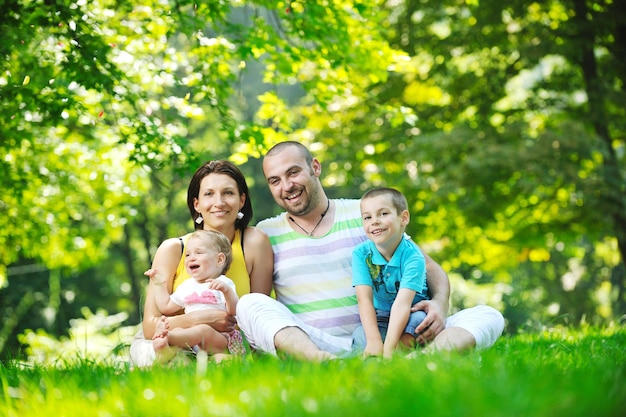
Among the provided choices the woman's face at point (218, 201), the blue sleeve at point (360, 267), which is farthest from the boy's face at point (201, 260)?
the blue sleeve at point (360, 267)

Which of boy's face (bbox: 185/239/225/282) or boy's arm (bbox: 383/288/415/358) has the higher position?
boy's face (bbox: 185/239/225/282)

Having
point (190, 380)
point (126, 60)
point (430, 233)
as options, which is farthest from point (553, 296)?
point (190, 380)

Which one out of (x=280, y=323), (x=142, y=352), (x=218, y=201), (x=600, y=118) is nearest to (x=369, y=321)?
(x=280, y=323)

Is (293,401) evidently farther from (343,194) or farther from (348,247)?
(343,194)

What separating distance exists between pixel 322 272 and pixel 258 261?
44cm

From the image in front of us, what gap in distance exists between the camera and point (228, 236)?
4648 mm

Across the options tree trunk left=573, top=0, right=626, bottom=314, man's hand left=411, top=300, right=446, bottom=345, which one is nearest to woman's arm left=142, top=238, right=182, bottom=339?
man's hand left=411, top=300, right=446, bottom=345

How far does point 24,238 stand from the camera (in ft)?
32.4

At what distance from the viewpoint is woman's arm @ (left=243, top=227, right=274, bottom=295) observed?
4.58 metres

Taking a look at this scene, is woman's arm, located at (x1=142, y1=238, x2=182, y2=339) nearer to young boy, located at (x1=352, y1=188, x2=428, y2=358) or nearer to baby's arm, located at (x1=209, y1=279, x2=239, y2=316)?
baby's arm, located at (x1=209, y1=279, x2=239, y2=316)

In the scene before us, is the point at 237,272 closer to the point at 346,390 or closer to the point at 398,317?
the point at 398,317

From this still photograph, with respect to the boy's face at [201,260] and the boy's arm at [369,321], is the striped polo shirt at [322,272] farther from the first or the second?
the boy's face at [201,260]

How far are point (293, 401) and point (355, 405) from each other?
201 millimetres

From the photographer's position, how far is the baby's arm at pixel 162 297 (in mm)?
4258
